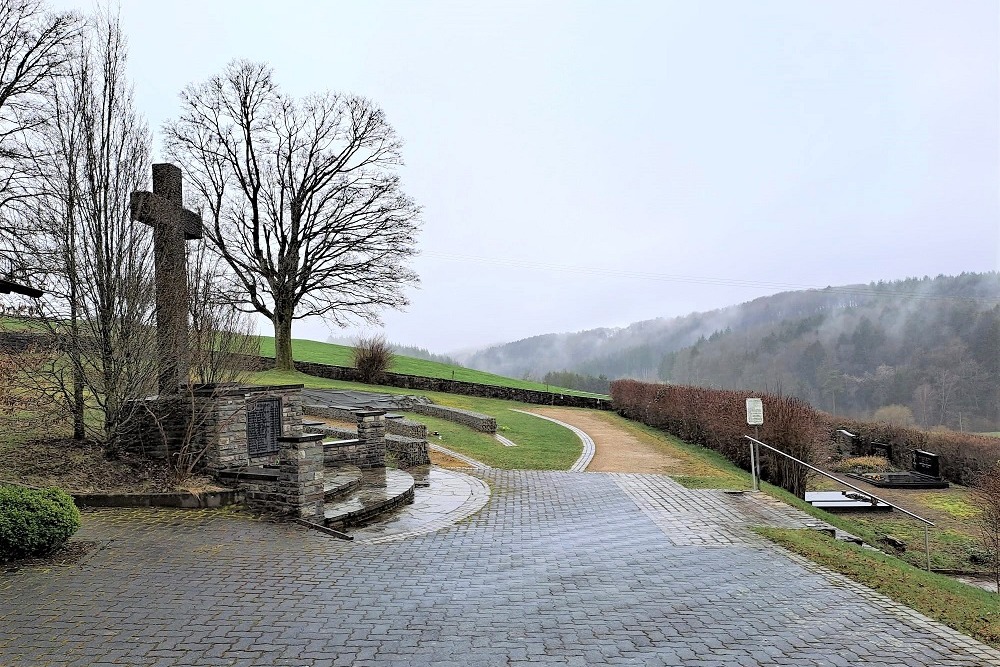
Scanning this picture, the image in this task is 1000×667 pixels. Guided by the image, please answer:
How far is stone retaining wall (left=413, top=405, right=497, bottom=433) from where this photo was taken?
21.1m

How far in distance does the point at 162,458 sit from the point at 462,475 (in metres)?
5.94

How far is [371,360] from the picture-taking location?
3306 cm

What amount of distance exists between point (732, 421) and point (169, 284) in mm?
16078

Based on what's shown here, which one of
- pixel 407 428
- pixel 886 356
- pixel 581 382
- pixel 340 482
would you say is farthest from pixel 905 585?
pixel 886 356

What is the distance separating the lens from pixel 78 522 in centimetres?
734

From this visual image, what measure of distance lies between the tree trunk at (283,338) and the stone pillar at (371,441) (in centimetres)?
1751

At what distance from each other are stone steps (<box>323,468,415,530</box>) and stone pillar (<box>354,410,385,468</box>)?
68 cm

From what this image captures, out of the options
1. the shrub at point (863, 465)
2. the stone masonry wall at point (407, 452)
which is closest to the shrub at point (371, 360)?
the stone masonry wall at point (407, 452)

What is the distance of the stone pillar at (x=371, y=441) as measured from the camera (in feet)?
44.0

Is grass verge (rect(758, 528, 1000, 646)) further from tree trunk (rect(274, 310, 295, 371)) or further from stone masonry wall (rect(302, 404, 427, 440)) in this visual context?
tree trunk (rect(274, 310, 295, 371))

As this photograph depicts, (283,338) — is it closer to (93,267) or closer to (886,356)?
(93,267)

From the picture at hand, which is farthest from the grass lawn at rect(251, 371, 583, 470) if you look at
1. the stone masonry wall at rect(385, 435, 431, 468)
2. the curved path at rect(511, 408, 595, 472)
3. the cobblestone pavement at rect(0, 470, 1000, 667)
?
the cobblestone pavement at rect(0, 470, 1000, 667)

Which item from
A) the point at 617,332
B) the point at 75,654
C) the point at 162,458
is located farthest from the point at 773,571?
the point at 617,332

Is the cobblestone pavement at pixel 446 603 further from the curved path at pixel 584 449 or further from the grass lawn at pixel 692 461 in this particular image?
the curved path at pixel 584 449
